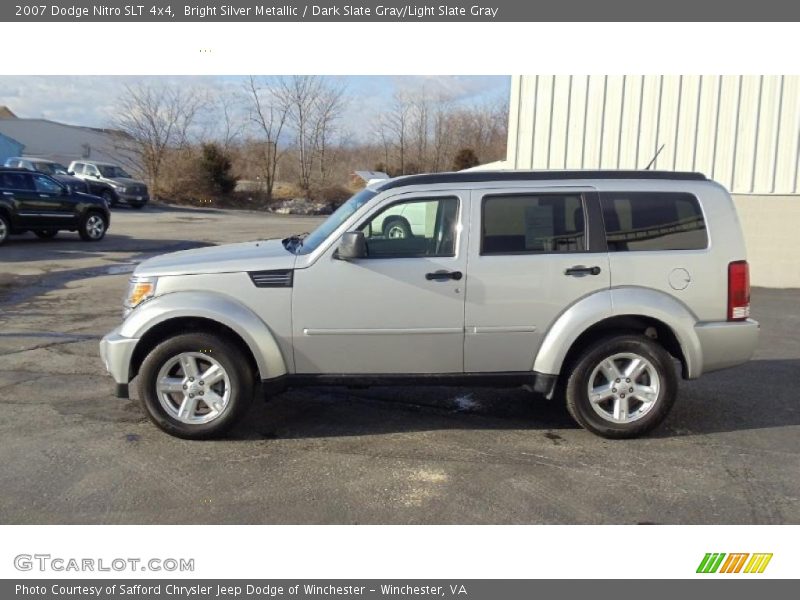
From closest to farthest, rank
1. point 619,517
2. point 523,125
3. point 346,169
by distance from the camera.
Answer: point 619,517 < point 523,125 < point 346,169

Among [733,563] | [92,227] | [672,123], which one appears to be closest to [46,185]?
[92,227]

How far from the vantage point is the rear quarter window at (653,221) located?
5.01 metres

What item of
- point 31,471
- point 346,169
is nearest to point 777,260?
point 31,471

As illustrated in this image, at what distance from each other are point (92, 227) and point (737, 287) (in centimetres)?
1713

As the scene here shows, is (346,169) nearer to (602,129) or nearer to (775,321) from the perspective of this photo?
(602,129)

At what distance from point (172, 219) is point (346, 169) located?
66.6 ft

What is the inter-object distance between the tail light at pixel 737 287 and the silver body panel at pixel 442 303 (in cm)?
5

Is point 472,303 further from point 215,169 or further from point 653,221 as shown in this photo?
point 215,169

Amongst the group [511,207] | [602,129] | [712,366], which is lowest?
[712,366]

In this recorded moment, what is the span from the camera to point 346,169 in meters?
47.2

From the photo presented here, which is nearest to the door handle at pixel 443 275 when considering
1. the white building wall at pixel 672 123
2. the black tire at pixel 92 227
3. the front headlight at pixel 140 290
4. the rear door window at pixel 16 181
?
the front headlight at pixel 140 290

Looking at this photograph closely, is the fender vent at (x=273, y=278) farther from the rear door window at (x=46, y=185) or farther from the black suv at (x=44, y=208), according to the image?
the rear door window at (x=46, y=185)

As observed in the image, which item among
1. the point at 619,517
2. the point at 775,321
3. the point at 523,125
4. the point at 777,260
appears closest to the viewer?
the point at 619,517

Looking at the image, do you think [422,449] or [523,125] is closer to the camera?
[422,449]
